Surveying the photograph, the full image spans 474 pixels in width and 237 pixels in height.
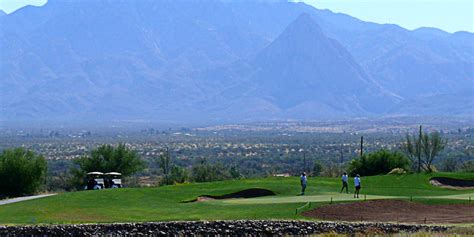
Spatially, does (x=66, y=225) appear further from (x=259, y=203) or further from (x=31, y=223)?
(x=259, y=203)

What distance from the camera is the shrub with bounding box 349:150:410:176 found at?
262 feet

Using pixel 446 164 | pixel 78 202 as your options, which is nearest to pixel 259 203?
pixel 78 202

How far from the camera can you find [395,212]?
1962 inches

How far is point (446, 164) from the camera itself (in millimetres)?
100062

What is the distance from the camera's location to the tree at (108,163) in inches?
3351

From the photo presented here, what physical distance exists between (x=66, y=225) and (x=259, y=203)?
1346 centimetres

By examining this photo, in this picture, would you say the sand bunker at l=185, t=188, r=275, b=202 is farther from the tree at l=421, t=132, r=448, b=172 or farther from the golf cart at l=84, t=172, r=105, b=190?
the tree at l=421, t=132, r=448, b=172

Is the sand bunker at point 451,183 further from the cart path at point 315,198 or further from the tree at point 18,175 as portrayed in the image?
the tree at point 18,175

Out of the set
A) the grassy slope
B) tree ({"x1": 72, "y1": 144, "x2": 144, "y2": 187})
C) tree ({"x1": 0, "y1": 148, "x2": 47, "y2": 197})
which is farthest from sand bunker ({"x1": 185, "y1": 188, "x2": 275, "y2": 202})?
tree ({"x1": 72, "y1": 144, "x2": 144, "y2": 187})

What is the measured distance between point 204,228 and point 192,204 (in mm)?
10960

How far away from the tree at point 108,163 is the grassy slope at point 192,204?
20464mm

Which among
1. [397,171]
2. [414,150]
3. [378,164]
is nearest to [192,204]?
[397,171]

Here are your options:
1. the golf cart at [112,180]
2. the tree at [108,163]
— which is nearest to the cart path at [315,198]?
the golf cart at [112,180]

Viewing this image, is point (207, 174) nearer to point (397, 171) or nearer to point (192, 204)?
point (397, 171)
